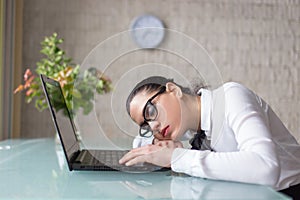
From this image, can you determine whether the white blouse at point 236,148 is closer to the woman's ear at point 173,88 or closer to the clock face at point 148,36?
the woman's ear at point 173,88

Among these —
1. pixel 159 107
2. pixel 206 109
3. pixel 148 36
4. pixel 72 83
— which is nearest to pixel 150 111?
pixel 159 107

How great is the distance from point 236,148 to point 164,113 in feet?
0.64

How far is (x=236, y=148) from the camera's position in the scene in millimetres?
1061

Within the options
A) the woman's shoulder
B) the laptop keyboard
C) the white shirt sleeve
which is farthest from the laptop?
the woman's shoulder

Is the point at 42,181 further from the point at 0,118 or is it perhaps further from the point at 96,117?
the point at 0,118

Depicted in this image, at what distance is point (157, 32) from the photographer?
125 cm

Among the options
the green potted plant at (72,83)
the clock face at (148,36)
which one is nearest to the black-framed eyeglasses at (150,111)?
the clock face at (148,36)

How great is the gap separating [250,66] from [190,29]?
49 centimetres

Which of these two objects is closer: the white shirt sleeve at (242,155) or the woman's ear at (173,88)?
the white shirt sleeve at (242,155)

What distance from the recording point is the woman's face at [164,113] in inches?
38.9

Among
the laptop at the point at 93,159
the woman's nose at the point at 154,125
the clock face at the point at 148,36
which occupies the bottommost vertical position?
the laptop at the point at 93,159

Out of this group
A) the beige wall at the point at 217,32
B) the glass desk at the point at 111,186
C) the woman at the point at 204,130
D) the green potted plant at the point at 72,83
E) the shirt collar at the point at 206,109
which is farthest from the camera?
the beige wall at the point at 217,32

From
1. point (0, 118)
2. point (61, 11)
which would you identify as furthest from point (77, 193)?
point (61, 11)

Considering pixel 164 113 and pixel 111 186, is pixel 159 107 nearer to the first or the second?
pixel 164 113
